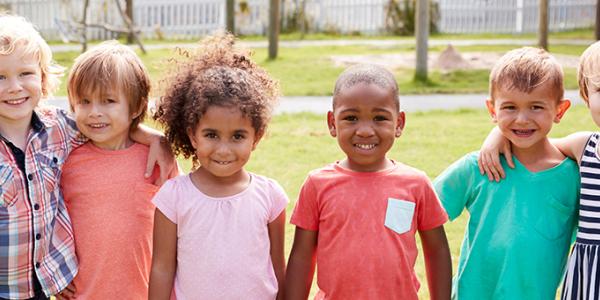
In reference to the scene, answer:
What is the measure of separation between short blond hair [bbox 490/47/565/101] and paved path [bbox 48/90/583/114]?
679cm

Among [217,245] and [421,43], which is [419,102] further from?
[217,245]

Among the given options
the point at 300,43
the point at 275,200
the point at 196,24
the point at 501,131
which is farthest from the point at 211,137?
the point at 196,24

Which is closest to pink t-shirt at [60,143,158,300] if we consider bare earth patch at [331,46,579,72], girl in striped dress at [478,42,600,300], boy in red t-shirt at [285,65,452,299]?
boy in red t-shirt at [285,65,452,299]

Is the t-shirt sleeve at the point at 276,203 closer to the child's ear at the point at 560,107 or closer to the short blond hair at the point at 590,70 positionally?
the child's ear at the point at 560,107

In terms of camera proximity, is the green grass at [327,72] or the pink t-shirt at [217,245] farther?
the green grass at [327,72]

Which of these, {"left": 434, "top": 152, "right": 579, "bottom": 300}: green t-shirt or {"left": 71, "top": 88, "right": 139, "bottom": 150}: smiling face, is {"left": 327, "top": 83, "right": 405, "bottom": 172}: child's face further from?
{"left": 71, "top": 88, "right": 139, "bottom": 150}: smiling face

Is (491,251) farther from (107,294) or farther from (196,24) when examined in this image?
(196,24)

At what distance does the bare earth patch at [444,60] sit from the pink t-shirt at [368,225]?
35.4 feet

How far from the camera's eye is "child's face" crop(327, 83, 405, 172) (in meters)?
2.98

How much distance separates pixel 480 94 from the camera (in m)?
11.6

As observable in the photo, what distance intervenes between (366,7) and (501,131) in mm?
18125

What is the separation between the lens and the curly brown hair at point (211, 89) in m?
3.02

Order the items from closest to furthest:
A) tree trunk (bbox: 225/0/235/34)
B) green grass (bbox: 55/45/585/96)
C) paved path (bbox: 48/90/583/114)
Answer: paved path (bbox: 48/90/583/114) < green grass (bbox: 55/45/585/96) < tree trunk (bbox: 225/0/235/34)

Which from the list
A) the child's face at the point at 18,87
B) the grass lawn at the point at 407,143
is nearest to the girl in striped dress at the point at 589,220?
the child's face at the point at 18,87
